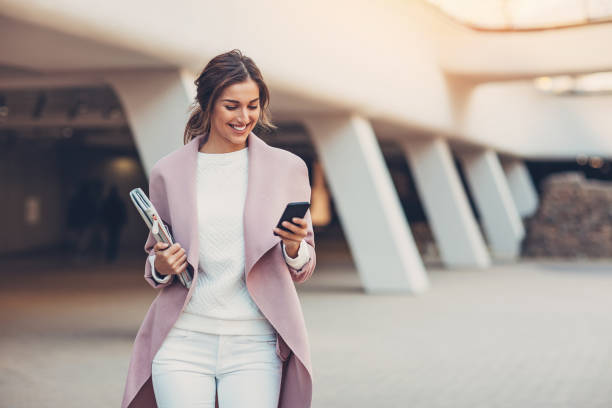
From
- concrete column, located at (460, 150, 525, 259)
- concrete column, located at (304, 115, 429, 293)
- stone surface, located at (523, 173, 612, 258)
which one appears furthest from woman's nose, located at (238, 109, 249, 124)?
concrete column, located at (460, 150, 525, 259)

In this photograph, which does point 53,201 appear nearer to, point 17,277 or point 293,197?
point 17,277

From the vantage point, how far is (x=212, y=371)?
2.89 meters

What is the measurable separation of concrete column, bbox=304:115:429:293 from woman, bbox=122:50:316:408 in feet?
40.4

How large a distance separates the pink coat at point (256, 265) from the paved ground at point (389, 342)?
3957mm

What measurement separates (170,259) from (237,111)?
568 millimetres

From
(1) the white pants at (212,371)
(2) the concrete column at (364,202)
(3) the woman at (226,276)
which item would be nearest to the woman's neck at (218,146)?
(3) the woman at (226,276)

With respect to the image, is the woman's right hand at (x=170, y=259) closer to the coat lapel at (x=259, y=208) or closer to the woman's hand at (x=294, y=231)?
the coat lapel at (x=259, y=208)

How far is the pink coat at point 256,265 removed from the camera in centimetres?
291

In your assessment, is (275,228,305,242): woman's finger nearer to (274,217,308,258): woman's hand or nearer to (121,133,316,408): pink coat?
(274,217,308,258): woman's hand

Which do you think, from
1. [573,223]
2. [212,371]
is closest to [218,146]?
[212,371]

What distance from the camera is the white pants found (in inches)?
112

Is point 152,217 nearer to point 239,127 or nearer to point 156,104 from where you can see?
point 239,127

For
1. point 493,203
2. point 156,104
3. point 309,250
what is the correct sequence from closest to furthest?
point 309,250, point 156,104, point 493,203

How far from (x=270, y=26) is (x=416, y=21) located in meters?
7.67
